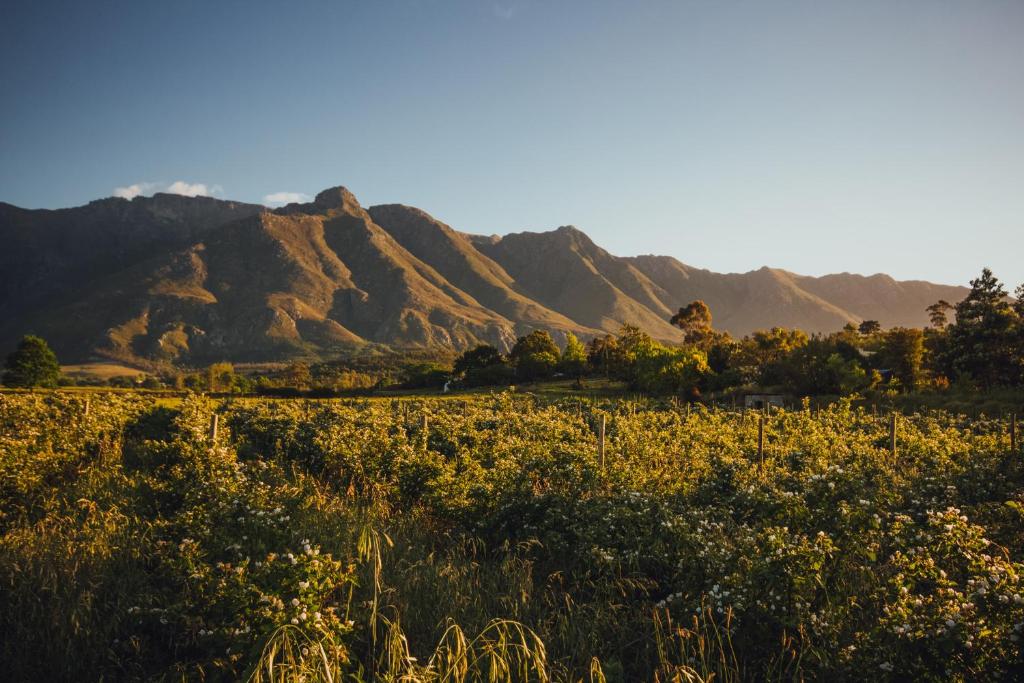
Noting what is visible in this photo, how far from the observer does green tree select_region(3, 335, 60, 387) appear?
211 feet

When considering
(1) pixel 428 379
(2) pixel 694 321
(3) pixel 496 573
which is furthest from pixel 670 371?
(3) pixel 496 573

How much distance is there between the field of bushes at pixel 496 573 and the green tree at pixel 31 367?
71.3 meters

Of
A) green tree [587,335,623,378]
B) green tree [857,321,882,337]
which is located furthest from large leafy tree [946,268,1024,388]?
green tree [857,321,882,337]

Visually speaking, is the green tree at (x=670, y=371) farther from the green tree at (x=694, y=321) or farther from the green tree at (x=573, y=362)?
the green tree at (x=694, y=321)

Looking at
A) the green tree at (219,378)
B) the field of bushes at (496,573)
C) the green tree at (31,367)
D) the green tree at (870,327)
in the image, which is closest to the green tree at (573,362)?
the green tree at (219,378)

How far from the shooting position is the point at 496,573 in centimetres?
661

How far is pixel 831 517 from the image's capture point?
653 cm

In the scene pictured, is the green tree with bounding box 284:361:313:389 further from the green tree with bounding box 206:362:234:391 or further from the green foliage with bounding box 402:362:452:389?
the green foliage with bounding box 402:362:452:389

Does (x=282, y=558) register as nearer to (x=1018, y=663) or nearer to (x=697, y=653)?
(x=697, y=653)

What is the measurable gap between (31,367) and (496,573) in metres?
82.4

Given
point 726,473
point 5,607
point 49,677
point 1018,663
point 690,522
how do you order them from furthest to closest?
1. point 726,473
2. point 690,522
3. point 5,607
4. point 49,677
5. point 1018,663

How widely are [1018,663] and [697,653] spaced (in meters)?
2.16

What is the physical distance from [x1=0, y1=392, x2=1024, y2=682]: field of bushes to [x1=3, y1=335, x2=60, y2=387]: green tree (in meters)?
71.3

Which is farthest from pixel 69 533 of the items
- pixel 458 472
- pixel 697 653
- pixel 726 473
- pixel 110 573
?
pixel 726 473
